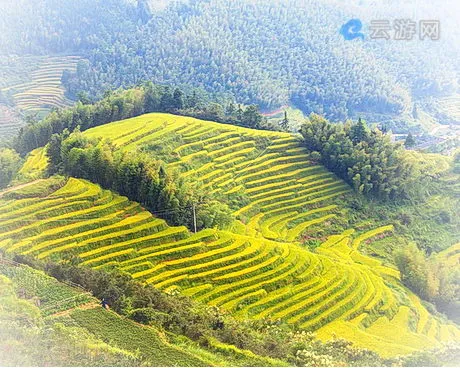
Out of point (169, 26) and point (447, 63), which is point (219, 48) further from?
point (447, 63)

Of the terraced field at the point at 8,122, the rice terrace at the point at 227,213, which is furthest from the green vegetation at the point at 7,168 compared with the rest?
the terraced field at the point at 8,122

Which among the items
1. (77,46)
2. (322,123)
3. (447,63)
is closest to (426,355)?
(322,123)

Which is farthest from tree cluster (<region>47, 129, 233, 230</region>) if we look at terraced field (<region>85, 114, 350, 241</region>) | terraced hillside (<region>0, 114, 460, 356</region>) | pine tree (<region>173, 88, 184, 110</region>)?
pine tree (<region>173, 88, 184, 110</region>)

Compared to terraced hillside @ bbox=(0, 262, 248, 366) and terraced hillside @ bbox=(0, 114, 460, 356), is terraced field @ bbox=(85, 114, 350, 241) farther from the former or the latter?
terraced hillside @ bbox=(0, 262, 248, 366)

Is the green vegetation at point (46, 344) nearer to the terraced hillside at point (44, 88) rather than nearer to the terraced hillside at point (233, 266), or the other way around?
the terraced hillside at point (233, 266)

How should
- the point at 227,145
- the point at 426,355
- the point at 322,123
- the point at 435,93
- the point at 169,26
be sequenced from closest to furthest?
the point at 426,355
the point at 227,145
the point at 322,123
the point at 435,93
the point at 169,26

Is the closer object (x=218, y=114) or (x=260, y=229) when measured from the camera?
(x=260, y=229)
